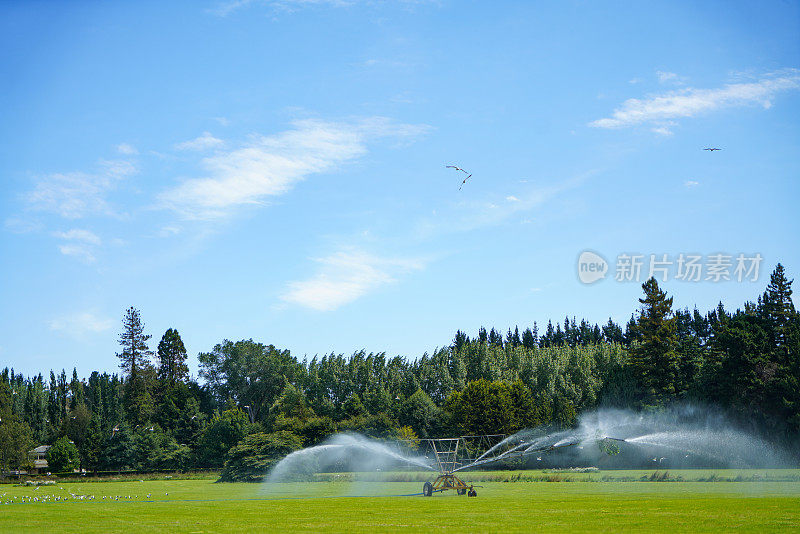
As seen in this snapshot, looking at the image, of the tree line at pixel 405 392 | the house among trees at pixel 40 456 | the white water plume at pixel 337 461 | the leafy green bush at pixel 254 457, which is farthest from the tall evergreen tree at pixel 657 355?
the house among trees at pixel 40 456

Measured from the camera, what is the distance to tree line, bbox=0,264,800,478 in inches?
3223

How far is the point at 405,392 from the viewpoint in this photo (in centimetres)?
11262

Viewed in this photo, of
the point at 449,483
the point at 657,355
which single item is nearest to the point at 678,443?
the point at 657,355

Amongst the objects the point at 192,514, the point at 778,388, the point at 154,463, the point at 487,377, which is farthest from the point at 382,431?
the point at 192,514

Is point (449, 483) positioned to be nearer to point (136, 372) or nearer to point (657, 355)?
point (657, 355)

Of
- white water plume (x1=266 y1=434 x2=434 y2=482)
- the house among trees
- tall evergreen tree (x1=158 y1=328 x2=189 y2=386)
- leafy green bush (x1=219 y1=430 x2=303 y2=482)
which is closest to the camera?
white water plume (x1=266 y1=434 x2=434 y2=482)

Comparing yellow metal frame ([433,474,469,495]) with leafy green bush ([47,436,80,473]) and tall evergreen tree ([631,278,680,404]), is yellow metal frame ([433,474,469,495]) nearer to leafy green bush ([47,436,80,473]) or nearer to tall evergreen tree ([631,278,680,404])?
tall evergreen tree ([631,278,680,404])

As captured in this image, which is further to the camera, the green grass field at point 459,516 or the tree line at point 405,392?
the tree line at point 405,392

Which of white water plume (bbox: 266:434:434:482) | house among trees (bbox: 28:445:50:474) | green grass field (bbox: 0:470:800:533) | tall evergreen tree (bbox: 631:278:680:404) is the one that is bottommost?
house among trees (bbox: 28:445:50:474)

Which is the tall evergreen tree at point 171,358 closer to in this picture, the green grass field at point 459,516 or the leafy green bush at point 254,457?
the leafy green bush at point 254,457

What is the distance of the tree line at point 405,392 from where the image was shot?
81.9 m

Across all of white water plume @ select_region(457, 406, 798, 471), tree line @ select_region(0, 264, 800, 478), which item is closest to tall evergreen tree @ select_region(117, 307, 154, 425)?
tree line @ select_region(0, 264, 800, 478)

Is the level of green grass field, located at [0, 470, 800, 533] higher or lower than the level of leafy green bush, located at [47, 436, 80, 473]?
higher

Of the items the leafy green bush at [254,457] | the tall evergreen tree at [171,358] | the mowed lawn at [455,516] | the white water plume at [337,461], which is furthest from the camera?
the tall evergreen tree at [171,358]
